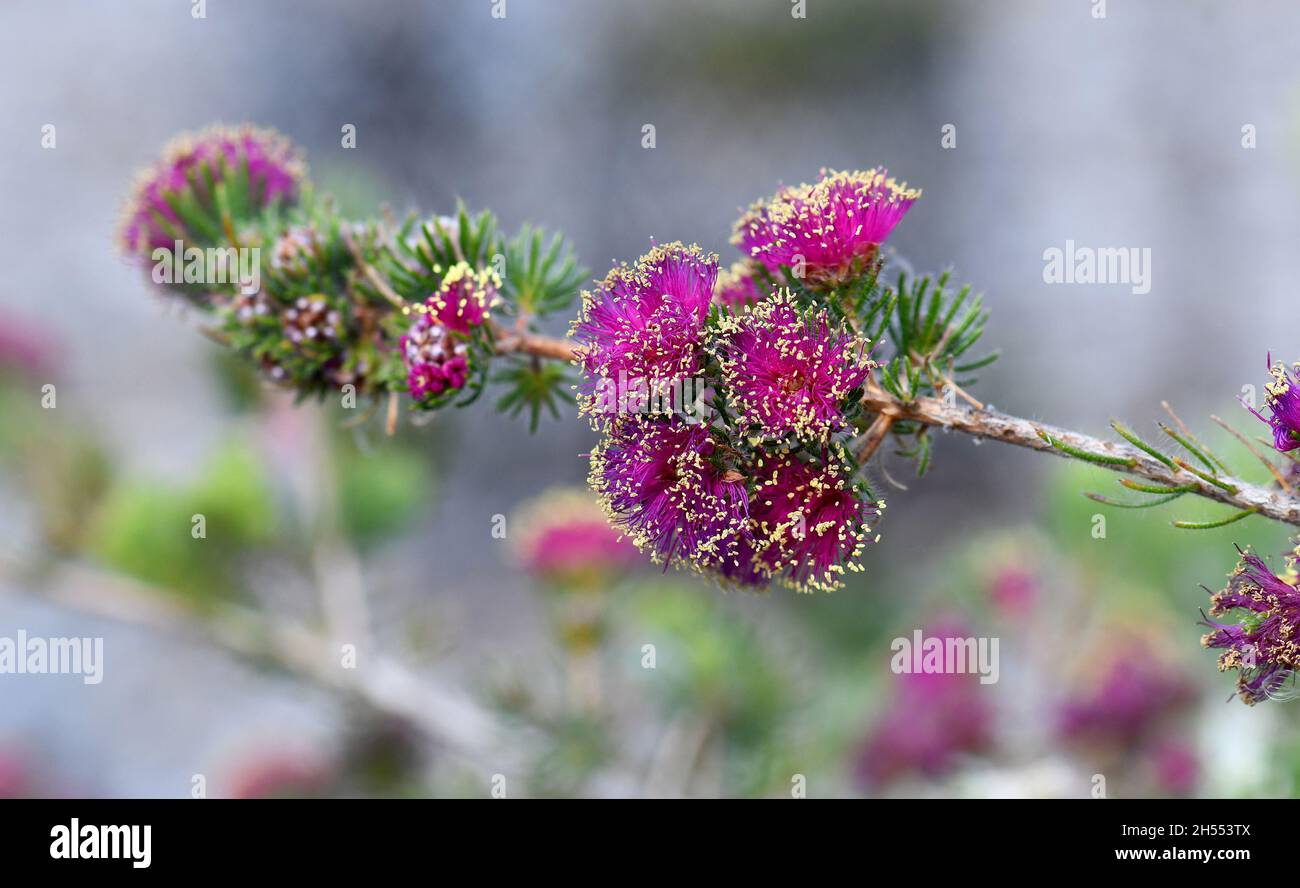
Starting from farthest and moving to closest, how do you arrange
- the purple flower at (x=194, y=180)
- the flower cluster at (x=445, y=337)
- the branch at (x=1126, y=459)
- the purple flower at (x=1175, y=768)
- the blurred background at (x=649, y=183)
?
1. the blurred background at (x=649, y=183)
2. the purple flower at (x=1175, y=768)
3. the purple flower at (x=194, y=180)
4. the flower cluster at (x=445, y=337)
5. the branch at (x=1126, y=459)

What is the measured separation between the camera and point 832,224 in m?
0.72

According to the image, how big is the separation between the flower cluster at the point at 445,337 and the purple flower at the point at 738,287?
170 mm

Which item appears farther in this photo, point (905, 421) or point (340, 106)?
point (340, 106)

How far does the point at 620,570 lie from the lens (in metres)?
1.76

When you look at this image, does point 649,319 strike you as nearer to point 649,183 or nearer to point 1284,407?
point 1284,407

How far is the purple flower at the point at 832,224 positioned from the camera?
0.72 metres

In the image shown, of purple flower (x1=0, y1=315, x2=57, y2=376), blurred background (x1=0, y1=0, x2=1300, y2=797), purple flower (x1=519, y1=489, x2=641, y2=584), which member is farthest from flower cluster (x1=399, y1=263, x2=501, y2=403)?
blurred background (x1=0, y1=0, x2=1300, y2=797)

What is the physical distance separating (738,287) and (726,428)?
0.45 feet

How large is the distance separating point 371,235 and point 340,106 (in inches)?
178

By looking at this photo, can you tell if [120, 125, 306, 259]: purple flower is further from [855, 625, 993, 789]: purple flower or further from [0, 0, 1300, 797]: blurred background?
[0, 0, 1300, 797]: blurred background

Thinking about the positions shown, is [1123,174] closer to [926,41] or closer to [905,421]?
[926,41]

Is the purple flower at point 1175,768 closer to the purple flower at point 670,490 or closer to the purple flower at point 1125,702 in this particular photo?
the purple flower at point 1125,702

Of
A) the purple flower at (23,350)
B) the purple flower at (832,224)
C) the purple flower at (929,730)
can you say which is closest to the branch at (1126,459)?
the purple flower at (832,224)
